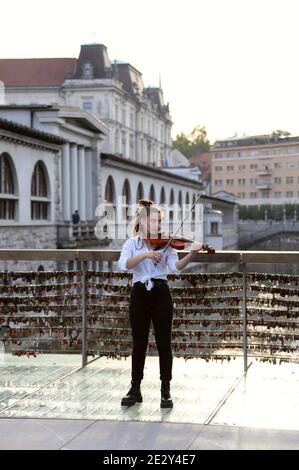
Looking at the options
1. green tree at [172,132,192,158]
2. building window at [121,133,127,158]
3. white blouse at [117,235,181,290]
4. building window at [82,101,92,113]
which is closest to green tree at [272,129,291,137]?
white blouse at [117,235,181,290]

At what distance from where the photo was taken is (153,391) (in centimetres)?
593

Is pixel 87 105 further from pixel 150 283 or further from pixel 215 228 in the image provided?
pixel 150 283

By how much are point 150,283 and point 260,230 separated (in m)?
62.3

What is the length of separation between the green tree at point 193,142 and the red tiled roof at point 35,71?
51.8 meters

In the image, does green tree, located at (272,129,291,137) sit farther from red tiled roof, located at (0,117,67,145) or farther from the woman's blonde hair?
the woman's blonde hair

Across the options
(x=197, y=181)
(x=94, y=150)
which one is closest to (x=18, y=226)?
(x=94, y=150)

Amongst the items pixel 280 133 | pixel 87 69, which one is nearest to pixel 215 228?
pixel 87 69

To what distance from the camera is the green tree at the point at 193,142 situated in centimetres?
12247

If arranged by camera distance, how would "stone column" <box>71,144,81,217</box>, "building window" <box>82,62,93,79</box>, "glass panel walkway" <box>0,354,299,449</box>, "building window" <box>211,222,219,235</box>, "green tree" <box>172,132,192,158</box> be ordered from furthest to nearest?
"green tree" <box>172,132,192,158</box>, "building window" <box>82,62,93,79</box>, "building window" <box>211,222,219,235</box>, "stone column" <box>71,144,81,217</box>, "glass panel walkway" <box>0,354,299,449</box>

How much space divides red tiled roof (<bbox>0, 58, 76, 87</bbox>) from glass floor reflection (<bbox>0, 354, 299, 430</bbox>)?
6490cm

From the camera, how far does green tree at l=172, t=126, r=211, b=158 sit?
12247 cm

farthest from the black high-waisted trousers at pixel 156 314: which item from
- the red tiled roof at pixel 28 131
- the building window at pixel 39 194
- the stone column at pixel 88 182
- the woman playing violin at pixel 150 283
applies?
the stone column at pixel 88 182

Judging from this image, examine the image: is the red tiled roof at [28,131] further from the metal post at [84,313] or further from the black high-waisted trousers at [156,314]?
the black high-waisted trousers at [156,314]

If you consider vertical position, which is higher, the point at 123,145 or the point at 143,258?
the point at 123,145
